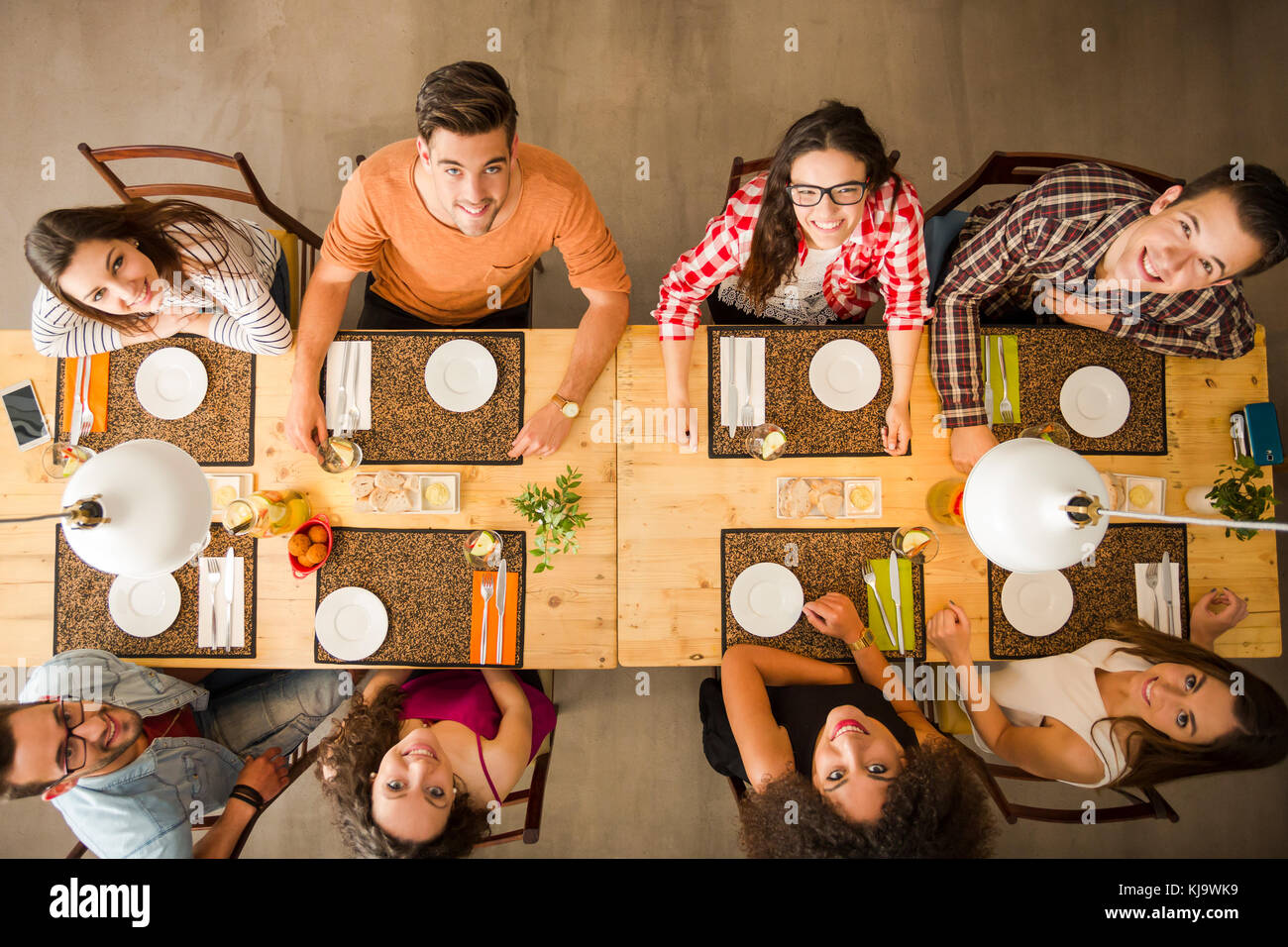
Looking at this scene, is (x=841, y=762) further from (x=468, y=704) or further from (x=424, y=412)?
(x=424, y=412)

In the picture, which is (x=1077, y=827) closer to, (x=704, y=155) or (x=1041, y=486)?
(x=1041, y=486)

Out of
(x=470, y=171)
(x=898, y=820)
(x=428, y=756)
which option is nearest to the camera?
(x=470, y=171)

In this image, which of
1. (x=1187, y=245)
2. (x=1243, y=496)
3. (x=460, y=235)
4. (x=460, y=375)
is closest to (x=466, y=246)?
(x=460, y=235)

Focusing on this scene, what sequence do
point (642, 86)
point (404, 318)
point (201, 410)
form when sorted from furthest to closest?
1. point (642, 86)
2. point (404, 318)
3. point (201, 410)

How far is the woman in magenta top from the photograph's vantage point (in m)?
1.60

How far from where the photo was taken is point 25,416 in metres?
1.83

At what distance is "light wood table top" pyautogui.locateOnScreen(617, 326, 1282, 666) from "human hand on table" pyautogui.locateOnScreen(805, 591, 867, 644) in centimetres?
22

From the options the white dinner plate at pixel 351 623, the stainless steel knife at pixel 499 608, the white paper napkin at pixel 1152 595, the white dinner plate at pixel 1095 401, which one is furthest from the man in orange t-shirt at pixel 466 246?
the white paper napkin at pixel 1152 595

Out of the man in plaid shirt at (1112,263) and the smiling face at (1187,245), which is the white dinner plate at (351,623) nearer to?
the man in plaid shirt at (1112,263)

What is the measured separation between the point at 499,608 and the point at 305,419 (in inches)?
29.4

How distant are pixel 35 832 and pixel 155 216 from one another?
2.54 meters

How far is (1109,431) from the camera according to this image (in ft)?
5.96

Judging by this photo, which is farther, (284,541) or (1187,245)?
(284,541)

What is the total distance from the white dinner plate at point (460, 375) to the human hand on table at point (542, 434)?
6.3 inches
